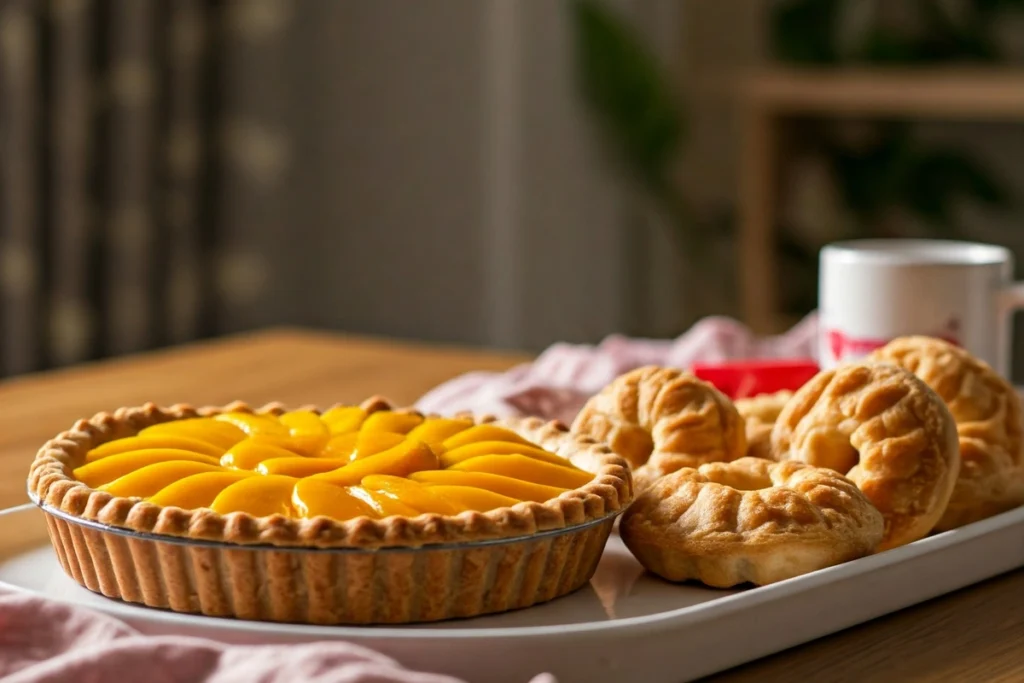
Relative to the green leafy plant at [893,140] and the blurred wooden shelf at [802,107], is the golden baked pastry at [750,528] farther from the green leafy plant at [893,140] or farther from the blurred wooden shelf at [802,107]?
the green leafy plant at [893,140]

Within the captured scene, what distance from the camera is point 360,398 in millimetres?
1663

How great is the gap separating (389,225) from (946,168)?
5.41ft

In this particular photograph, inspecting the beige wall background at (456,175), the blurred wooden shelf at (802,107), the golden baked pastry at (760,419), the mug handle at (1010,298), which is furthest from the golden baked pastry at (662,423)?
the beige wall background at (456,175)

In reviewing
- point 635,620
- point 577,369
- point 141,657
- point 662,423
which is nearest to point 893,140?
point 577,369

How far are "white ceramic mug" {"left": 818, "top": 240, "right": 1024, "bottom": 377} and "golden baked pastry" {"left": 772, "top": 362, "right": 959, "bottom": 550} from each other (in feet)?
1.39

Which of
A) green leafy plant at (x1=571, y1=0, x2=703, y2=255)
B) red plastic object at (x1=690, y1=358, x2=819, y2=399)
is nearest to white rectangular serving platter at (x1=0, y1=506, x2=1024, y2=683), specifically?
red plastic object at (x1=690, y1=358, x2=819, y2=399)

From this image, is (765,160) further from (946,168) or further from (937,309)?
(937,309)

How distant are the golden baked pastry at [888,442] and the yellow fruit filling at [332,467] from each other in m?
→ 0.18

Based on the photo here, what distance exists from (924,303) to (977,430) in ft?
1.26

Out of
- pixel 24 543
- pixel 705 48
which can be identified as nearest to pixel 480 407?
pixel 24 543

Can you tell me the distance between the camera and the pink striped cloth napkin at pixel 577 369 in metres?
Answer: 1.38

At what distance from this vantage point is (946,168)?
3572mm

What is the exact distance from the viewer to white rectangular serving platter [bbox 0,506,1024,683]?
728 mm

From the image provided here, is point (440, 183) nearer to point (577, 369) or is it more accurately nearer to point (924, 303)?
point (577, 369)
